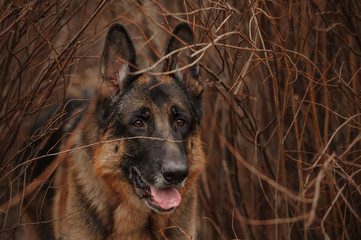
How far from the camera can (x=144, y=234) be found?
→ 3.84m

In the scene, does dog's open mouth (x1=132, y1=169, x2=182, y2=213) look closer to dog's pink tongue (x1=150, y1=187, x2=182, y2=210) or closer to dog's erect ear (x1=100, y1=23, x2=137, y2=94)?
dog's pink tongue (x1=150, y1=187, x2=182, y2=210)

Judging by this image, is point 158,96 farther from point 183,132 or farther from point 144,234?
point 144,234

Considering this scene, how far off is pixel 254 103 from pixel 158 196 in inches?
68.1

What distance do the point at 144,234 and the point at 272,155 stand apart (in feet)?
6.09

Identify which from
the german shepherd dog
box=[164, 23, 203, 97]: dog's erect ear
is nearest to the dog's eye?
the german shepherd dog

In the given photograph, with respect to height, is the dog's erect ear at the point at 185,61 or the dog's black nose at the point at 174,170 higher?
the dog's erect ear at the point at 185,61

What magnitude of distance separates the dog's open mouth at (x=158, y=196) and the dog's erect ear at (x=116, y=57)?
85 cm

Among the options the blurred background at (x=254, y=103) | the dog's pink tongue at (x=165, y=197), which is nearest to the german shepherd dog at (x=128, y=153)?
the dog's pink tongue at (x=165, y=197)

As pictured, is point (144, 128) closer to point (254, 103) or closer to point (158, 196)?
point (158, 196)

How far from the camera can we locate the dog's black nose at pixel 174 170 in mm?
3279

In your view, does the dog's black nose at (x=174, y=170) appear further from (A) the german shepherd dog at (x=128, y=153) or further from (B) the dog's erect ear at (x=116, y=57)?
(B) the dog's erect ear at (x=116, y=57)

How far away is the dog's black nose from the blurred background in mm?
472

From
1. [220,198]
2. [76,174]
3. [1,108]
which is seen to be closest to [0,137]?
[1,108]

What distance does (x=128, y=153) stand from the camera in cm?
360
